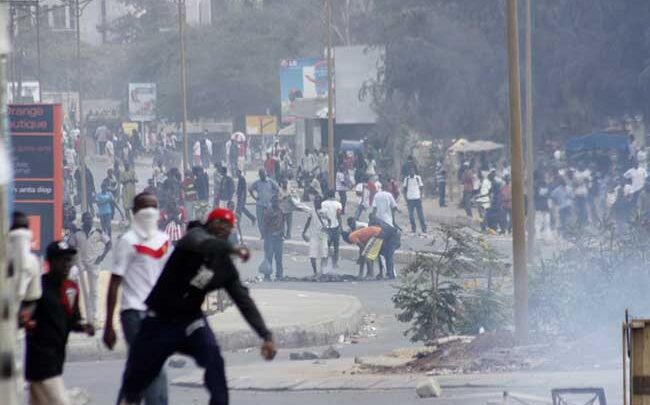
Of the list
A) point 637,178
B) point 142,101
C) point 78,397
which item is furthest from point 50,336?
point 142,101

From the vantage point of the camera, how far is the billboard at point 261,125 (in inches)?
2393

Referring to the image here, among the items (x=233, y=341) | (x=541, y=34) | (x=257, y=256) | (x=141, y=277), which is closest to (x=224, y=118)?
(x=541, y=34)

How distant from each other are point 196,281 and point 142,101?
65.2m

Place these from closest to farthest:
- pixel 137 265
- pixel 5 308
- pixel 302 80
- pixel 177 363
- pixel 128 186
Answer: pixel 5 308 < pixel 137 265 < pixel 177 363 < pixel 128 186 < pixel 302 80

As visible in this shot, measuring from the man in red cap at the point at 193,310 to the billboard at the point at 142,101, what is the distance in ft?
210

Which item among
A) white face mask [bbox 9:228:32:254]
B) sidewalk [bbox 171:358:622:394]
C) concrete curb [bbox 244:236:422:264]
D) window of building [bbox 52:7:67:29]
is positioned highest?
window of building [bbox 52:7:67:29]

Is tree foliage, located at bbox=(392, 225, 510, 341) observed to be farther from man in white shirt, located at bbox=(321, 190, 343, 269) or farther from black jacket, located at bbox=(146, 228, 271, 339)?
man in white shirt, located at bbox=(321, 190, 343, 269)

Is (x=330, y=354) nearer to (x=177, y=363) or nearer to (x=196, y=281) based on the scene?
(x=177, y=363)

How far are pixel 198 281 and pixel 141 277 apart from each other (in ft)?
4.89

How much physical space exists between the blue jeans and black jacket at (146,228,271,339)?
51cm

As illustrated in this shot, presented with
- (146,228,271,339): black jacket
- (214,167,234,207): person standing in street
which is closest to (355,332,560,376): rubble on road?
(146,228,271,339): black jacket

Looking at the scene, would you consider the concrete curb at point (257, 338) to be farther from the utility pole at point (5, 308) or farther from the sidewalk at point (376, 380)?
the utility pole at point (5, 308)

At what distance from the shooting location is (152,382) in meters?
8.54

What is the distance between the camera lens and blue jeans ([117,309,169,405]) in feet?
29.6
